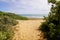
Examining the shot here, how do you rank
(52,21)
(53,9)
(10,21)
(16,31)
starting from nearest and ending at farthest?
(53,9), (52,21), (16,31), (10,21)

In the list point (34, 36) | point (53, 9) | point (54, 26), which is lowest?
point (34, 36)

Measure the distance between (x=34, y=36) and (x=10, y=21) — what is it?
3023 mm

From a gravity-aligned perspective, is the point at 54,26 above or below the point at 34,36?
above

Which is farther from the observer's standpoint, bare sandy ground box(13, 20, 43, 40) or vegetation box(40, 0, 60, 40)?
bare sandy ground box(13, 20, 43, 40)

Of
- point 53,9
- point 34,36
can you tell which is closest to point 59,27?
point 53,9

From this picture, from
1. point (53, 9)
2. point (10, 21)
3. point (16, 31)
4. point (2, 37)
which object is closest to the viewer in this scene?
point (2, 37)

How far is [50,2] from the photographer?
10289 millimetres

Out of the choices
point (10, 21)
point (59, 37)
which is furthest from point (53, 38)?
point (10, 21)

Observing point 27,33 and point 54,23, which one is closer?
point 54,23

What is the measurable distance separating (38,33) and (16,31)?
56.3 inches

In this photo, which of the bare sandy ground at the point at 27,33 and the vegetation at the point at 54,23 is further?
the bare sandy ground at the point at 27,33

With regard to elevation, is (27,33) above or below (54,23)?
below

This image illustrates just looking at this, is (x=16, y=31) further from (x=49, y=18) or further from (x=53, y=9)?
(x=53, y=9)

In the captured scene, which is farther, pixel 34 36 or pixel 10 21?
pixel 10 21
